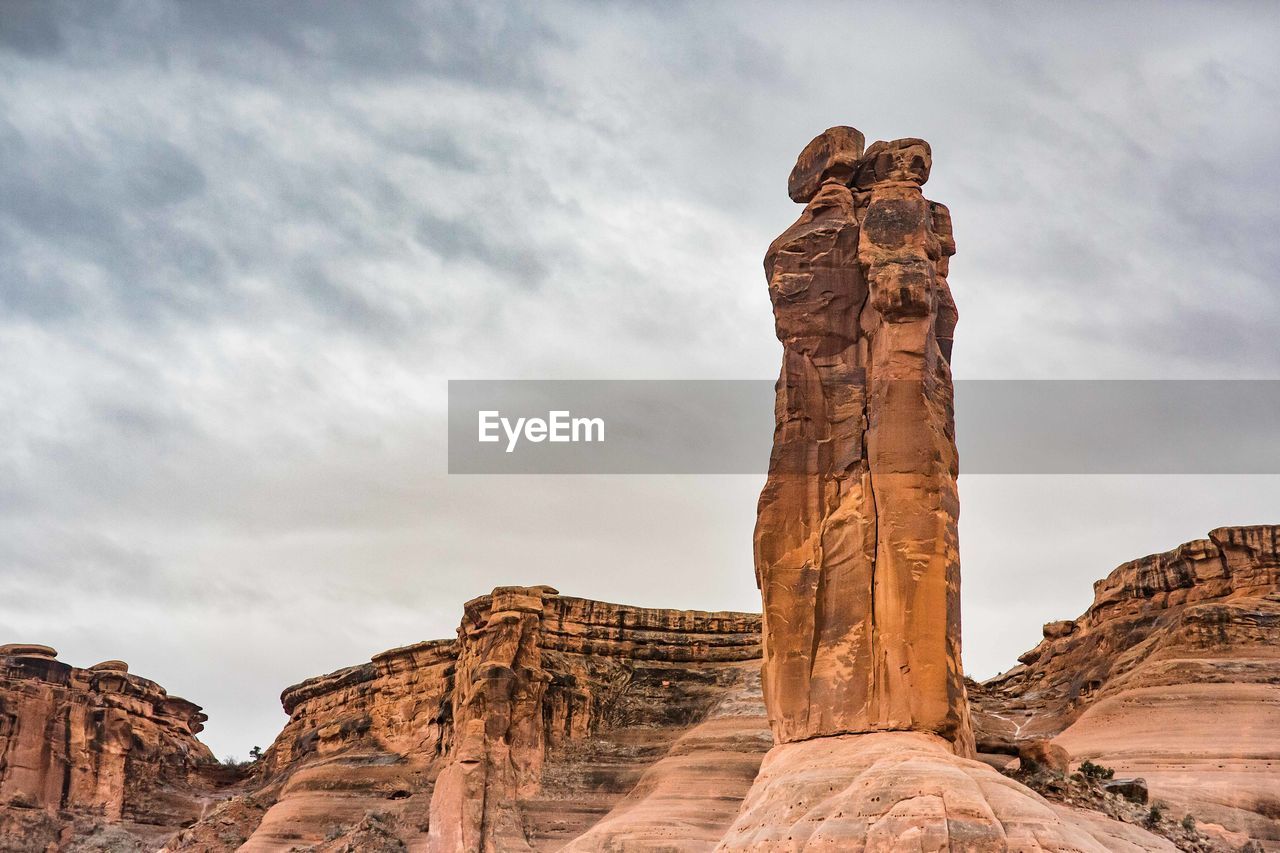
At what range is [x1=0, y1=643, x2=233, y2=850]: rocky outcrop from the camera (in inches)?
3327

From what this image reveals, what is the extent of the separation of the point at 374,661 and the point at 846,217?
43556mm

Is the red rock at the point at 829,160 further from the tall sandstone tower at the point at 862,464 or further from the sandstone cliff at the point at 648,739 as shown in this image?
the sandstone cliff at the point at 648,739

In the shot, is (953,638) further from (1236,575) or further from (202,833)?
(202,833)

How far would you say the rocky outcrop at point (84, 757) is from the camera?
84.5 m

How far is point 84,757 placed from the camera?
287ft

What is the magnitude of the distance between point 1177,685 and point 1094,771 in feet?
38.3

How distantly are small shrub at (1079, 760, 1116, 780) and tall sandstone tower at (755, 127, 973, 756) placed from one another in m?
6.64

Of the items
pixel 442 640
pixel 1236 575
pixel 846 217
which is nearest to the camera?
pixel 846 217

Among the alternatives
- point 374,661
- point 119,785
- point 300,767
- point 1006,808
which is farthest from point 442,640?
point 1006,808

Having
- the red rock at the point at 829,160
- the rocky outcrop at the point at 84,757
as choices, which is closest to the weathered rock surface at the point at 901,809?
the red rock at the point at 829,160

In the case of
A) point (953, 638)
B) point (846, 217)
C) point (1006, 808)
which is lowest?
point (1006, 808)

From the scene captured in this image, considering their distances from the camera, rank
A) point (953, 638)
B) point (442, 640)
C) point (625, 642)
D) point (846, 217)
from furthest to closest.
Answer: point (442, 640) → point (625, 642) → point (846, 217) → point (953, 638)

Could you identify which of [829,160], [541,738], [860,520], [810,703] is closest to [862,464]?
[860,520]

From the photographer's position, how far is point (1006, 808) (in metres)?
33.1
